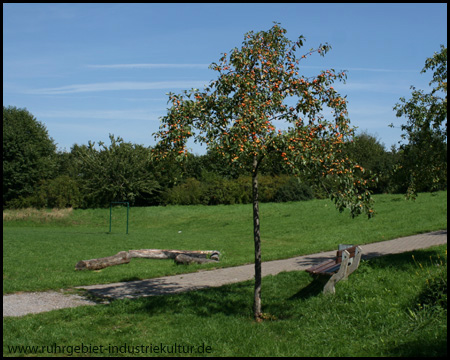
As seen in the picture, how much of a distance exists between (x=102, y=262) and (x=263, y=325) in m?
7.43

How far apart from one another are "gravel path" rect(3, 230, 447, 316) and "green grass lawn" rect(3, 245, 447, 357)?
91cm

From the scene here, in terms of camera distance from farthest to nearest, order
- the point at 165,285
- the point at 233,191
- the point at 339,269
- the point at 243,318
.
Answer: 1. the point at 233,191
2. the point at 165,285
3. the point at 339,269
4. the point at 243,318

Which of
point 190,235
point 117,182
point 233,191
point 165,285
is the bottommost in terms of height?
point 190,235

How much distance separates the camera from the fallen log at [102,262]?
12383 mm

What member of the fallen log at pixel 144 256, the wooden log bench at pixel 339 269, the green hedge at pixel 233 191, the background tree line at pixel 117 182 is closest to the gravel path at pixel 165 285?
the fallen log at pixel 144 256

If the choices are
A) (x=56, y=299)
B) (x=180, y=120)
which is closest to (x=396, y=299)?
(x=180, y=120)

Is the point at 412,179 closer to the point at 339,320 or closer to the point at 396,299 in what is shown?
the point at 396,299

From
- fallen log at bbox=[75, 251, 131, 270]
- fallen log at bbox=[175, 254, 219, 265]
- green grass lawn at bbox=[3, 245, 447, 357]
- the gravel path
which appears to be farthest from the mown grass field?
the gravel path

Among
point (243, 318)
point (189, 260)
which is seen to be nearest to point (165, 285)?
point (189, 260)

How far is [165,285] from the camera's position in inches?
402

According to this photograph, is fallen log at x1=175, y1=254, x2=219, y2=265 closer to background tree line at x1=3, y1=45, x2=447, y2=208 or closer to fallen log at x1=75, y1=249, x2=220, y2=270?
fallen log at x1=75, y1=249, x2=220, y2=270

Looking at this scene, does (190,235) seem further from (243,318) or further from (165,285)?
(243,318)

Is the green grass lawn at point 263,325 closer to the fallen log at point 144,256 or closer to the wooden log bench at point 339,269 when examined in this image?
the wooden log bench at point 339,269

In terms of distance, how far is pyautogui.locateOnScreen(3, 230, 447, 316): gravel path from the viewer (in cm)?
839
